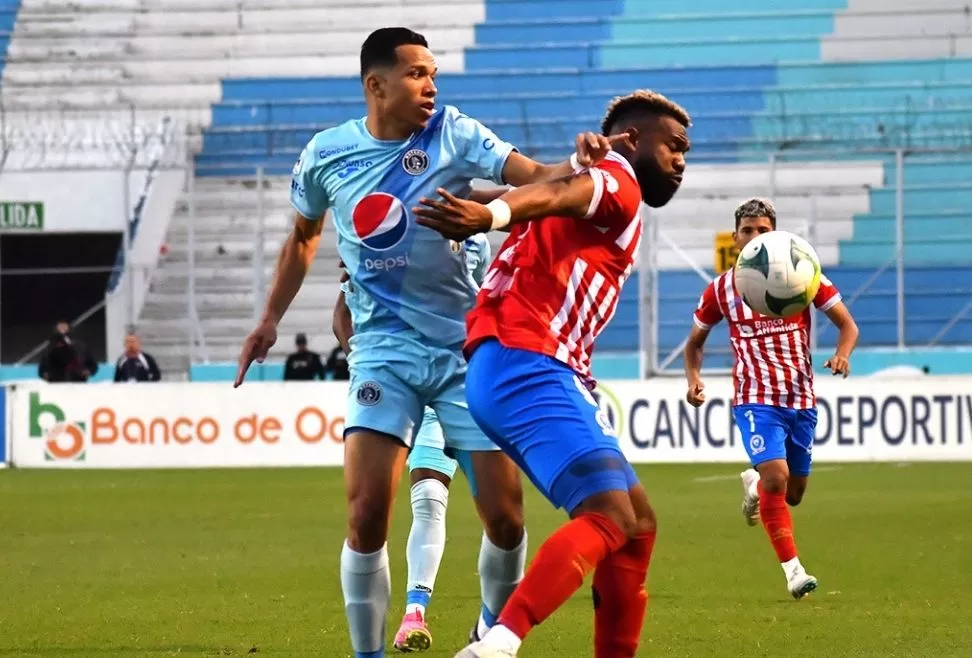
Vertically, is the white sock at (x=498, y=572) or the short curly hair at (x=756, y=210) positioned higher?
the short curly hair at (x=756, y=210)

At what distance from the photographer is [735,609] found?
853cm

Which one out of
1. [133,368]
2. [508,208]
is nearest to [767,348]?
[508,208]

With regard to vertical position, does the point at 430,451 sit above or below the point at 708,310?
below

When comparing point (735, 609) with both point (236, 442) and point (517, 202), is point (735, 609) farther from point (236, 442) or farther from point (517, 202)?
point (236, 442)

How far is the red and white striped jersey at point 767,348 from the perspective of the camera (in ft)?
32.0

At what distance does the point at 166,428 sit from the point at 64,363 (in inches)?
133

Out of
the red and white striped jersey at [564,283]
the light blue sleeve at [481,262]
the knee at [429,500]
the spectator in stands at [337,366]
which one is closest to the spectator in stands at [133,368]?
the spectator in stands at [337,366]

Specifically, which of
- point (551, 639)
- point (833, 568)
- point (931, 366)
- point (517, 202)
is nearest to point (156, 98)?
point (931, 366)

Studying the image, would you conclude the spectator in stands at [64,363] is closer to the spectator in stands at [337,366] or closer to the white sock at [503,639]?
the spectator in stands at [337,366]

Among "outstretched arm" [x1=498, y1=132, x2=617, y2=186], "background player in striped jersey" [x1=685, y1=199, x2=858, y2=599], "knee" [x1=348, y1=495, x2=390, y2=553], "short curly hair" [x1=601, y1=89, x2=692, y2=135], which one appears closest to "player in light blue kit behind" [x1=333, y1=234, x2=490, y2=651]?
"knee" [x1=348, y1=495, x2=390, y2=553]

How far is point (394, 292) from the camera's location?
248 inches

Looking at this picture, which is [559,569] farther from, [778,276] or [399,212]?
[778,276]

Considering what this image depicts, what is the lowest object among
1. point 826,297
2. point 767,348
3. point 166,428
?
point 166,428

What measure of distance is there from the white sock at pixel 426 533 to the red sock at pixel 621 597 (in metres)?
2.07
